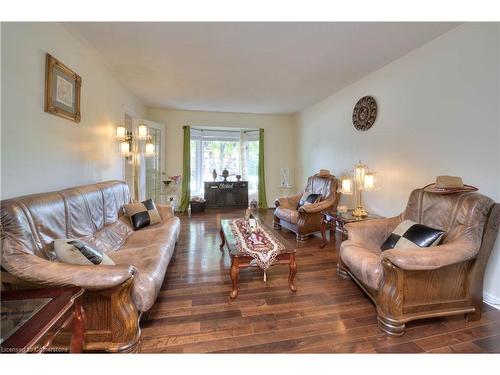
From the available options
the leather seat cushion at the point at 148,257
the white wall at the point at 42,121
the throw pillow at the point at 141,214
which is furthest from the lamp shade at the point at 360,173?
the white wall at the point at 42,121

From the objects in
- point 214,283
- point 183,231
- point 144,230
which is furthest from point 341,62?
point 183,231

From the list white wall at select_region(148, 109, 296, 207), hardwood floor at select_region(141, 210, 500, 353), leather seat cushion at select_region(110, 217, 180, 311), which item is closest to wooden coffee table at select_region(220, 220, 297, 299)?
hardwood floor at select_region(141, 210, 500, 353)

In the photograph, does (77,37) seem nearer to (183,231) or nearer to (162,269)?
(162,269)

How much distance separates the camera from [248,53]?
2.79m

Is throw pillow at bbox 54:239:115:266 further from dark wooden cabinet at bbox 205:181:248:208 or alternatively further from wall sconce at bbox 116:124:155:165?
dark wooden cabinet at bbox 205:181:248:208

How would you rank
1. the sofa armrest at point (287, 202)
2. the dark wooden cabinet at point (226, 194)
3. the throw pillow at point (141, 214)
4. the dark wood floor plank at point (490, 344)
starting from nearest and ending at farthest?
the dark wood floor plank at point (490, 344)
the throw pillow at point (141, 214)
the sofa armrest at point (287, 202)
the dark wooden cabinet at point (226, 194)

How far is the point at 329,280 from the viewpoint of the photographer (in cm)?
240

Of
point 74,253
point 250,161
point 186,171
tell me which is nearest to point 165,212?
point 74,253

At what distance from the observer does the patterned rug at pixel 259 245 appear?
2.07 m

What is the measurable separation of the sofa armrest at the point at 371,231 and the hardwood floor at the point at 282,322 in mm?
462

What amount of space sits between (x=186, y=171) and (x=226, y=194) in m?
1.25

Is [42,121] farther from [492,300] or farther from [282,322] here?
[492,300]

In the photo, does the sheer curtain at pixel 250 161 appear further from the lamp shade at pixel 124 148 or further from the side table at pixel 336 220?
the lamp shade at pixel 124 148

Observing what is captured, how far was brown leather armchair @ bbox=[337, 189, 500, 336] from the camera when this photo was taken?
163 cm
